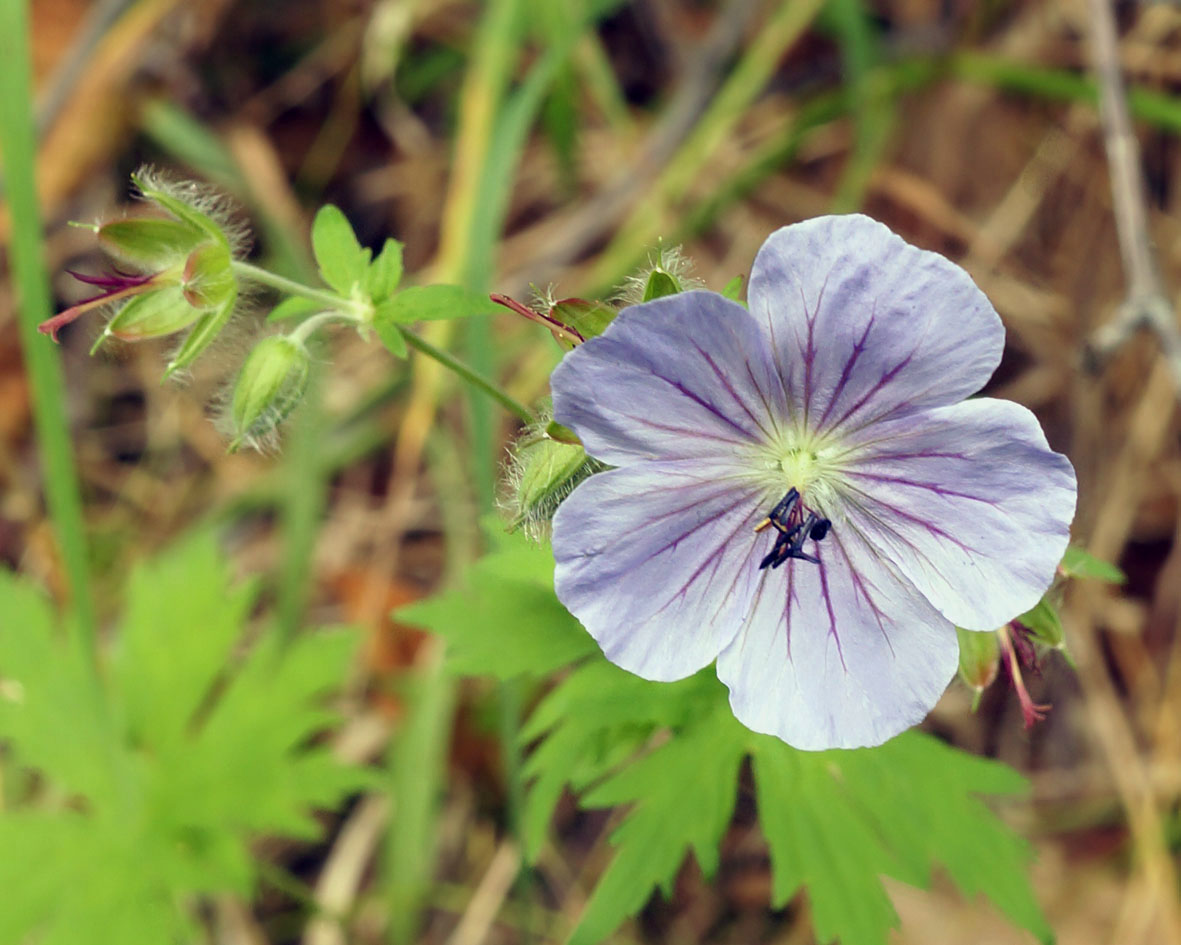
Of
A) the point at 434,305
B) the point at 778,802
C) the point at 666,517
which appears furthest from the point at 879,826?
the point at 434,305

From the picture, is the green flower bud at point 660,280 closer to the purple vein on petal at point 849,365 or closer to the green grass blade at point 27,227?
the purple vein on petal at point 849,365

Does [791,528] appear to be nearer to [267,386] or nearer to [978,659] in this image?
[978,659]

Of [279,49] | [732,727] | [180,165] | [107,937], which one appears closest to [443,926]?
[107,937]

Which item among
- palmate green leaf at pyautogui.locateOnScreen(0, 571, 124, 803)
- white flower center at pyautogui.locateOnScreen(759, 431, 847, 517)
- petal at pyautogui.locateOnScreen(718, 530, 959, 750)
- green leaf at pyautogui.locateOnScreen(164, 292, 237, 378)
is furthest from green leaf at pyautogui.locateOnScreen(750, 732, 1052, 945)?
palmate green leaf at pyautogui.locateOnScreen(0, 571, 124, 803)

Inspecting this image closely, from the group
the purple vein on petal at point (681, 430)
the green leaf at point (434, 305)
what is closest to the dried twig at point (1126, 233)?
the purple vein on petal at point (681, 430)

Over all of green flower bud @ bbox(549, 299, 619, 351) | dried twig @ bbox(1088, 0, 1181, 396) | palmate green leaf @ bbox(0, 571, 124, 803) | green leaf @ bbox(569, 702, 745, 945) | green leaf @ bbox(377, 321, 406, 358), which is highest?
dried twig @ bbox(1088, 0, 1181, 396)

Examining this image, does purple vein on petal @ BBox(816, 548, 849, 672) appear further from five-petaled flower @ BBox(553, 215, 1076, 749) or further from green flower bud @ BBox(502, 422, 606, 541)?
green flower bud @ BBox(502, 422, 606, 541)

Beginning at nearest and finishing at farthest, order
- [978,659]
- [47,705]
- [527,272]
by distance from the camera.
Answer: [978,659], [47,705], [527,272]
